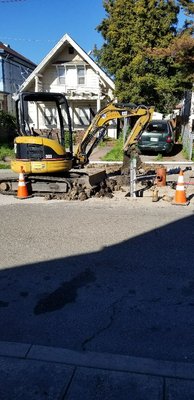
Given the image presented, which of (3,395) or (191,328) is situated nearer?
(3,395)

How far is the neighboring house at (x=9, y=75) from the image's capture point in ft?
112

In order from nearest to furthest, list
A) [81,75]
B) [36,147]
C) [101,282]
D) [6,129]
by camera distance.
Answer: [101,282] → [36,147] → [6,129] → [81,75]

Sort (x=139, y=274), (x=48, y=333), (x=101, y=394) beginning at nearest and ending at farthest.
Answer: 1. (x=101, y=394)
2. (x=48, y=333)
3. (x=139, y=274)

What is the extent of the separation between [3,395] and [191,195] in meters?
8.04

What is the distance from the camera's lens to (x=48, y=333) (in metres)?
3.66

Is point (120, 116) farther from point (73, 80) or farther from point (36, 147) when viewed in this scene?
point (73, 80)

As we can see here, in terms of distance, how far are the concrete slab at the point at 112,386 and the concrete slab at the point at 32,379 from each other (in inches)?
3.8

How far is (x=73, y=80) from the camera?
27.9 metres

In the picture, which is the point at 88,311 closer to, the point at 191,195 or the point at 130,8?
the point at 191,195

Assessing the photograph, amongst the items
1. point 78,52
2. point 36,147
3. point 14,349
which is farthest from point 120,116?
point 78,52

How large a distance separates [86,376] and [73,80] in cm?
2702

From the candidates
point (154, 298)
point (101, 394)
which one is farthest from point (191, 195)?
point (101, 394)

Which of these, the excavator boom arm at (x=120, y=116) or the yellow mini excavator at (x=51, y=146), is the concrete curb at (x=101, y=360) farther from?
the excavator boom arm at (x=120, y=116)

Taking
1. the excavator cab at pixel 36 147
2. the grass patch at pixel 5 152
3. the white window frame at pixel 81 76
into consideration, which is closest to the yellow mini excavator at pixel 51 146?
the excavator cab at pixel 36 147
